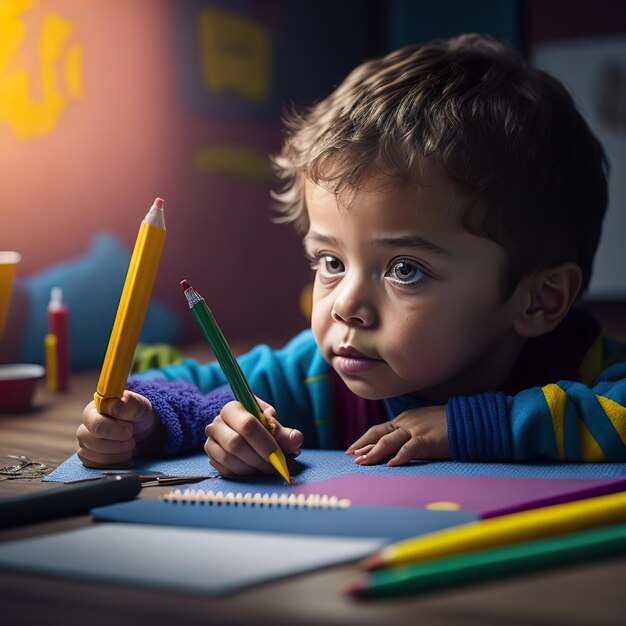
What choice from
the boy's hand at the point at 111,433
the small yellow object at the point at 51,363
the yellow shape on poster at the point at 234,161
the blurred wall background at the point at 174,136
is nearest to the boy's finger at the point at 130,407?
the boy's hand at the point at 111,433

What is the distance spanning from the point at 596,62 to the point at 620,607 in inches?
89.2

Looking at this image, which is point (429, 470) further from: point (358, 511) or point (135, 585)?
point (135, 585)

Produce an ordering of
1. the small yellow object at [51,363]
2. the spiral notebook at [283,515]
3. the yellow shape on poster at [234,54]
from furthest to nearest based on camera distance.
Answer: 1. the yellow shape on poster at [234,54]
2. the small yellow object at [51,363]
3. the spiral notebook at [283,515]

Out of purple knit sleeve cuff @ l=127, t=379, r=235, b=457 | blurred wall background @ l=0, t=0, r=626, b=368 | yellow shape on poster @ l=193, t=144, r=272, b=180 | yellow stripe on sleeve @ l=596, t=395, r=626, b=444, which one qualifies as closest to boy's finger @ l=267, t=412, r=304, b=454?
purple knit sleeve cuff @ l=127, t=379, r=235, b=457

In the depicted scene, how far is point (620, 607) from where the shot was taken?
1.23 ft

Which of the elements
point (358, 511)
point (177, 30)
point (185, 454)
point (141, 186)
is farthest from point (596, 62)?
point (358, 511)

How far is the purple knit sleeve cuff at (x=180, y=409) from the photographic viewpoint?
29.8 inches

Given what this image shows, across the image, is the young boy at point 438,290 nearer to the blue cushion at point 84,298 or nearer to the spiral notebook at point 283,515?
the spiral notebook at point 283,515

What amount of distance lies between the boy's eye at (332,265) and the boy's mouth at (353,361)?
69 millimetres

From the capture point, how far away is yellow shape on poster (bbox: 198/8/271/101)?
5.99 feet

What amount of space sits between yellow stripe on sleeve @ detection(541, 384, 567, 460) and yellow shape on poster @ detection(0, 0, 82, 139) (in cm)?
98

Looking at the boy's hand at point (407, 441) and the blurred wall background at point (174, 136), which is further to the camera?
the blurred wall background at point (174, 136)

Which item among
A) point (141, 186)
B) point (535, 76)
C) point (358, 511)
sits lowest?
point (358, 511)

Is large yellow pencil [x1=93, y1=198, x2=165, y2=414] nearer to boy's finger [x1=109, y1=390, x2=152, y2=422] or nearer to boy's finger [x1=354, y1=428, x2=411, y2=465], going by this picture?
boy's finger [x1=109, y1=390, x2=152, y2=422]
